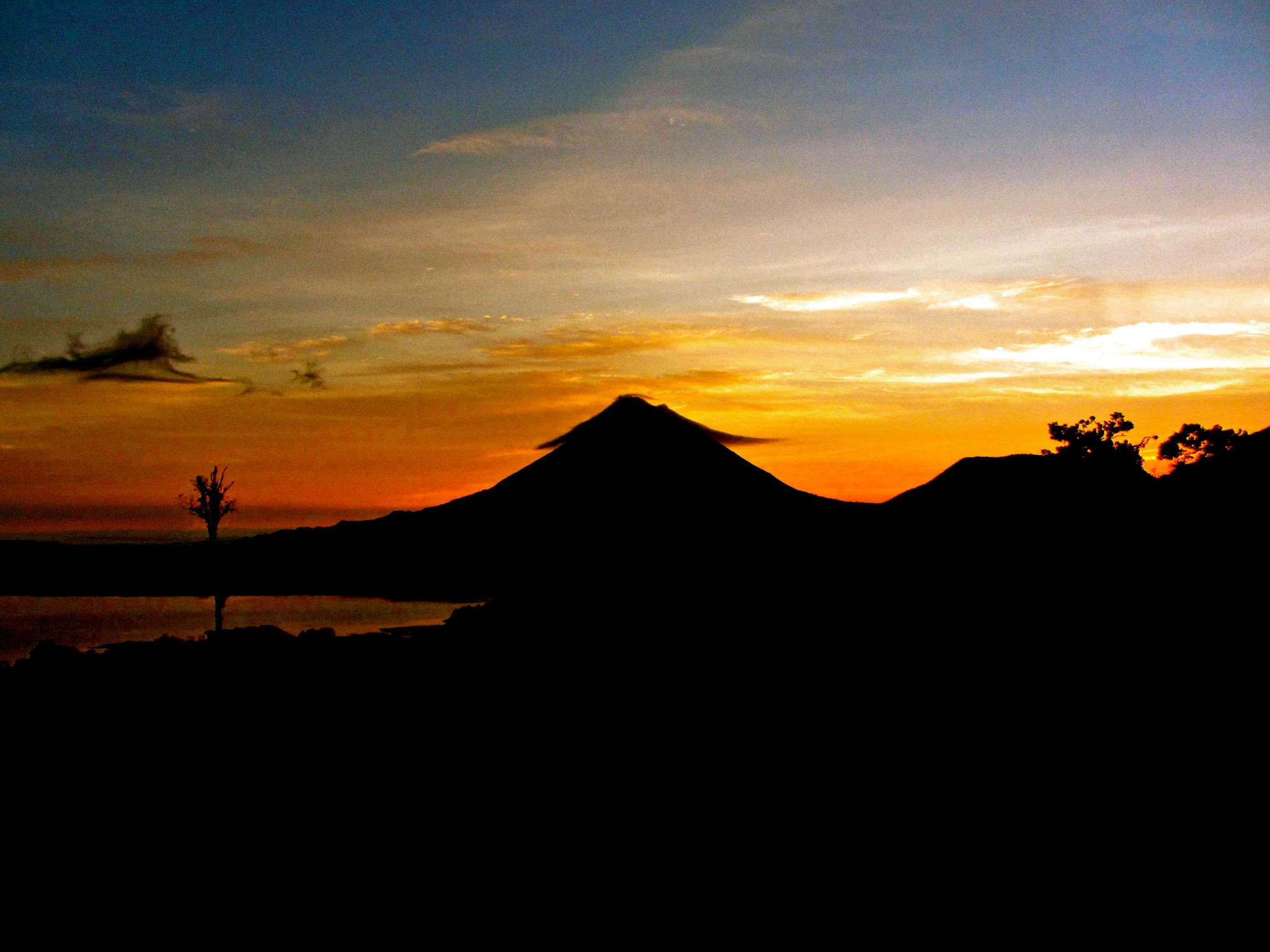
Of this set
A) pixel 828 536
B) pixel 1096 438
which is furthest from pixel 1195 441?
pixel 828 536

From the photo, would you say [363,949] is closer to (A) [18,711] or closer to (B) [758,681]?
(B) [758,681]

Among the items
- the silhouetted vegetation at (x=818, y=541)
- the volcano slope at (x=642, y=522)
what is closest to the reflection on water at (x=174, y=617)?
the volcano slope at (x=642, y=522)

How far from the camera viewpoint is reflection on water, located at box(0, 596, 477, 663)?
28219mm

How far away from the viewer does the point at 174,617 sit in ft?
123

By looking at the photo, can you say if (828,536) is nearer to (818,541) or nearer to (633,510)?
(818,541)

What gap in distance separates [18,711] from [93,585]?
69902 millimetres

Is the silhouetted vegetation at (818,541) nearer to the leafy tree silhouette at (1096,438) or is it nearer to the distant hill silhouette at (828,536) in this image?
the distant hill silhouette at (828,536)

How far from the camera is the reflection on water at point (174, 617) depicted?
28.2 metres

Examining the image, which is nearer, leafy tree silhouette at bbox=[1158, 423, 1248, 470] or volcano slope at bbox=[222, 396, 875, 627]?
volcano slope at bbox=[222, 396, 875, 627]

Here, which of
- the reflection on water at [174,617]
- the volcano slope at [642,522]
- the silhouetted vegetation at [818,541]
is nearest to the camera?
the silhouetted vegetation at [818,541]

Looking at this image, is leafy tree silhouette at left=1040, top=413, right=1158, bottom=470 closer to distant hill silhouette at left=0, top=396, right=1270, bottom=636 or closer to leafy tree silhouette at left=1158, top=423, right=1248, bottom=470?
leafy tree silhouette at left=1158, top=423, right=1248, bottom=470

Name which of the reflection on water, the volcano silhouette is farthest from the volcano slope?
the reflection on water

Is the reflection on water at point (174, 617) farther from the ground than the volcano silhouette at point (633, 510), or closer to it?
closer to it

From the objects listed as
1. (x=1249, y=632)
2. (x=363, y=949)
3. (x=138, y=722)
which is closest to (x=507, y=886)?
(x=363, y=949)
